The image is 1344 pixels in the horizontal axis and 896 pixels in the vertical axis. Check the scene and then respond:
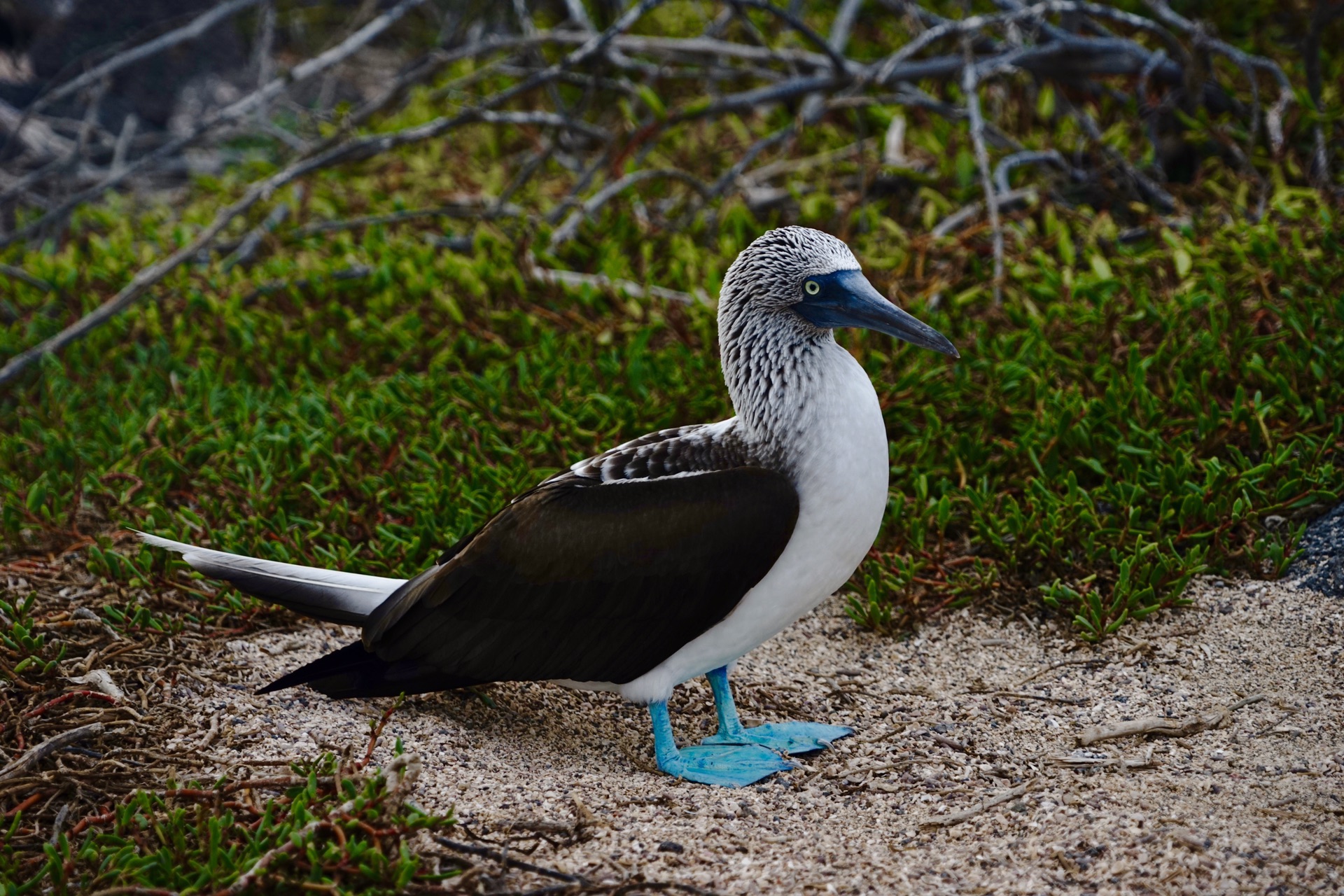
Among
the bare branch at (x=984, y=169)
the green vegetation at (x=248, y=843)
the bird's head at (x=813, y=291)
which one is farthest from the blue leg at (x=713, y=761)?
the bare branch at (x=984, y=169)

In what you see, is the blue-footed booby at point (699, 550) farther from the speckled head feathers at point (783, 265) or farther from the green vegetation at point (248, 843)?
the green vegetation at point (248, 843)

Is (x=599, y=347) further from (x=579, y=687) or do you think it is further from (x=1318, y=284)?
(x=1318, y=284)

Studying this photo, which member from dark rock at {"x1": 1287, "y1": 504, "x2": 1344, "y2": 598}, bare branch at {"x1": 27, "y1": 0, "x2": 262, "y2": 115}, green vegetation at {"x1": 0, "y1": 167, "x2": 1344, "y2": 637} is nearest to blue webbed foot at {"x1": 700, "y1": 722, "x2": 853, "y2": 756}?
green vegetation at {"x1": 0, "y1": 167, "x2": 1344, "y2": 637}

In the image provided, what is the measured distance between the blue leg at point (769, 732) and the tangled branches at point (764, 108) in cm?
231

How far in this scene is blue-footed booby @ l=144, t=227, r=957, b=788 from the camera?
3.09 meters

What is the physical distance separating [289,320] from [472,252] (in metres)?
0.92

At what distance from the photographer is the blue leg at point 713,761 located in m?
3.16

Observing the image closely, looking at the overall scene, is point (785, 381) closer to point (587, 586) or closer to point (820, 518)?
point (820, 518)

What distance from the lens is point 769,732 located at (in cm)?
336

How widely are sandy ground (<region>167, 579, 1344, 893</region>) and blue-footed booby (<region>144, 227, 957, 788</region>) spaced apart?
193 mm

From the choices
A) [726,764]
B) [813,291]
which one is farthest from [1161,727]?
[813,291]

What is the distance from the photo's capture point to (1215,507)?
3840 mm

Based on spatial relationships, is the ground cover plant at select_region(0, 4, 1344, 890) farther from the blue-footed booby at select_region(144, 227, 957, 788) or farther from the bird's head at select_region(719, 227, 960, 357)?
the bird's head at select_region(719, 227, 960, 357)

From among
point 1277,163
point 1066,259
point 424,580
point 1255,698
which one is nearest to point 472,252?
point 1066,259
